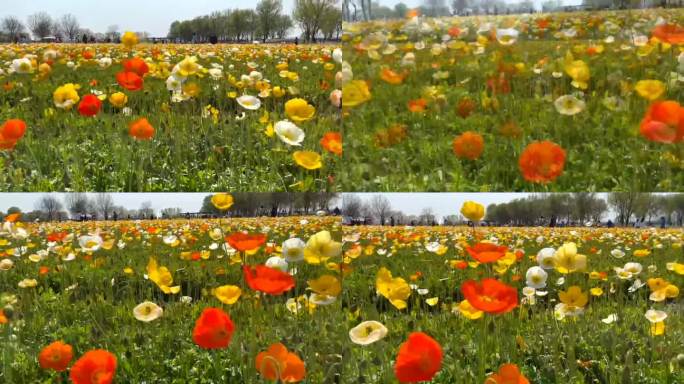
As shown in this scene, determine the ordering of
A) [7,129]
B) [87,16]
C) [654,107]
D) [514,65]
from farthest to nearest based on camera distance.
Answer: [87,16] → [7,129] → [514,65] → [654,107]

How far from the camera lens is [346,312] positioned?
2.85 m

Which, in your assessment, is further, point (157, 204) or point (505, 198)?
point (157, 204)

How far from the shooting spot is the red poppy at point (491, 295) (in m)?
2.39

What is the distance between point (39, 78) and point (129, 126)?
33.9 inches

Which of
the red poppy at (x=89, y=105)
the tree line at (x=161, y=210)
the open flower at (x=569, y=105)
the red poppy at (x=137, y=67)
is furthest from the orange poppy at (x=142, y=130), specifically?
the open flower at (x=569, y=105)

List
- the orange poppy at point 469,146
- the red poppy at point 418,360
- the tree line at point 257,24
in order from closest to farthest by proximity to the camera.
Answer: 1. the red poppy at point 418,360
2. the orange poppy at point 469,146
3. the tree line at point 257,24

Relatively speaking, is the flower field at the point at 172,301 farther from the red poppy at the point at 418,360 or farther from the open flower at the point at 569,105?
the open flower at the point at 569,105

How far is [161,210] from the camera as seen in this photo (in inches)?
121

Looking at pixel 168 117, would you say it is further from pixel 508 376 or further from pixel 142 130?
pixel 508 376

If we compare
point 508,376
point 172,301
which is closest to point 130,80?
point 172,301

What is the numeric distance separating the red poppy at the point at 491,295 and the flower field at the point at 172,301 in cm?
65

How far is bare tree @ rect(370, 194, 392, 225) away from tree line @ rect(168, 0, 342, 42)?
1027mm

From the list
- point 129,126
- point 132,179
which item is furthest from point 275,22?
point 132,179

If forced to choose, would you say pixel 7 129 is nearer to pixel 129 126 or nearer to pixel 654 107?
pixel 129 126
